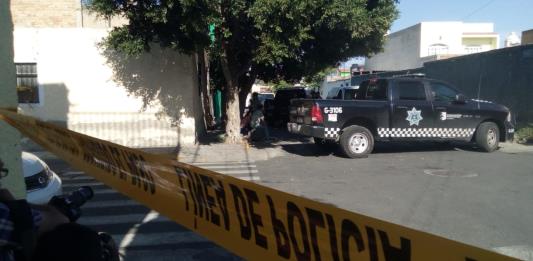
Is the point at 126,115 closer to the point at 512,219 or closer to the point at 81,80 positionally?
the point at 81,80

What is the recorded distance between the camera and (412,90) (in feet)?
41.0

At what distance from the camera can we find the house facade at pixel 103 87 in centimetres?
1391

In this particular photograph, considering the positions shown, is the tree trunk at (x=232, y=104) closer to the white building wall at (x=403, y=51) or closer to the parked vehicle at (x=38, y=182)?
the parked vehicle at (x=38, y=182)

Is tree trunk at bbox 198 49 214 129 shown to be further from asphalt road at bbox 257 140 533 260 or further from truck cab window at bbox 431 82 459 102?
truck cab window at bbox 431 82 459 102

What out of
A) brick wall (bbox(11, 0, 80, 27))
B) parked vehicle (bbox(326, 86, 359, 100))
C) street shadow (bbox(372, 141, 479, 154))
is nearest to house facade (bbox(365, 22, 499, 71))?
parked vehicle (bbox(326, 86, 359, 100))

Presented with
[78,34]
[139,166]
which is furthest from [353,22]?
[139,166]

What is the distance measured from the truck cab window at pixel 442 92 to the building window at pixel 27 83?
1100cm

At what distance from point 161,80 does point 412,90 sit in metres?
7.15

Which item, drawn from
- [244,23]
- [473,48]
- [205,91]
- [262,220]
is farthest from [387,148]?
[473,48]

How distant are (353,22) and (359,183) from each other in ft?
15.2

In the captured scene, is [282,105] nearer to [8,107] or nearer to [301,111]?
[301,111]

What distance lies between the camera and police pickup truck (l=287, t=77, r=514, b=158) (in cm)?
1186

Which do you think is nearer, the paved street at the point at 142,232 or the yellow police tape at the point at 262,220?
the yellow police tape at the point at 262,220

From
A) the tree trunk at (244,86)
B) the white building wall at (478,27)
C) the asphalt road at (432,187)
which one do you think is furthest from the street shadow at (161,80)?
the white building wall at (478,27)
